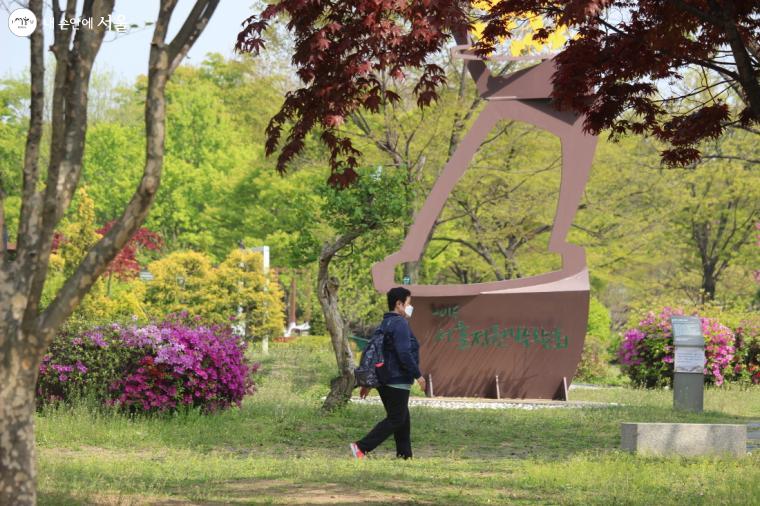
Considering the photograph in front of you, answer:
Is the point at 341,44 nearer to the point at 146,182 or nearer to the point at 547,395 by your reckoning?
the point at 146,182

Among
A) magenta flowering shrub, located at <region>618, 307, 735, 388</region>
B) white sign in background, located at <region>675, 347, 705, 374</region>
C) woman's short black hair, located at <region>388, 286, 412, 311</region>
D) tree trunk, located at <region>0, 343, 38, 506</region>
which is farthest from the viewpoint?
magenta flowering shrub, located at <region>618, 307, 735, 388</region>

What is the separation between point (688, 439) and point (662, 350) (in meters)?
11.5

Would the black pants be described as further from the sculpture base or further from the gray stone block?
the sculpture base

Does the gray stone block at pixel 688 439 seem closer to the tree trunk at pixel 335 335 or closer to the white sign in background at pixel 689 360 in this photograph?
the tree trunk at pixel 335 335

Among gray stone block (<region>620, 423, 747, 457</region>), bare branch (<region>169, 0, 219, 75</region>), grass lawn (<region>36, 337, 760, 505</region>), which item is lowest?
grass lawn (<region>36, 337, 760, 505</region>)

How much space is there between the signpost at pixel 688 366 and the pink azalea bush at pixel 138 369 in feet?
21.6

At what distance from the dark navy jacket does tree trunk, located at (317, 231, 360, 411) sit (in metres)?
3.91

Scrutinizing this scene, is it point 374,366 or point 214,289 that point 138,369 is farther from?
point 214,289

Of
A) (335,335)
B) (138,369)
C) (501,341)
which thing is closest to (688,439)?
(335,335)

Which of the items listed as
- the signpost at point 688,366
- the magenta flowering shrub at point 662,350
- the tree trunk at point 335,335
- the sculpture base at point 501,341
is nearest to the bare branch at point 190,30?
the tree trunk at point 335,335

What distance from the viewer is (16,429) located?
593 centimetres

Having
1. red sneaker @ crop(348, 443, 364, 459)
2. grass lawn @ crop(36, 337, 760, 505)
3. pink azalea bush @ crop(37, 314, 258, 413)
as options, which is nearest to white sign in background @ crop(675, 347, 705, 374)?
grass lawn @ crop(36, 337, 760, 505)

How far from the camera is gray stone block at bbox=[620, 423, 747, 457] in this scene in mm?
10484

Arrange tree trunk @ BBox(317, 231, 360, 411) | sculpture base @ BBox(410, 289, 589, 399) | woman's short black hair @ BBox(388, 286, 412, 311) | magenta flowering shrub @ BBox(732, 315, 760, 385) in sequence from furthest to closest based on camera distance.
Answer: magenta flowering shrub @ BBox(732, 315, 760, 385) → sculpture base @ BBox(410, 289, 589, 399) → tree trunk @ BBox(317, 231, 360, 411) → woman's short black hair @ BBox(388, 286, 412, 311)
